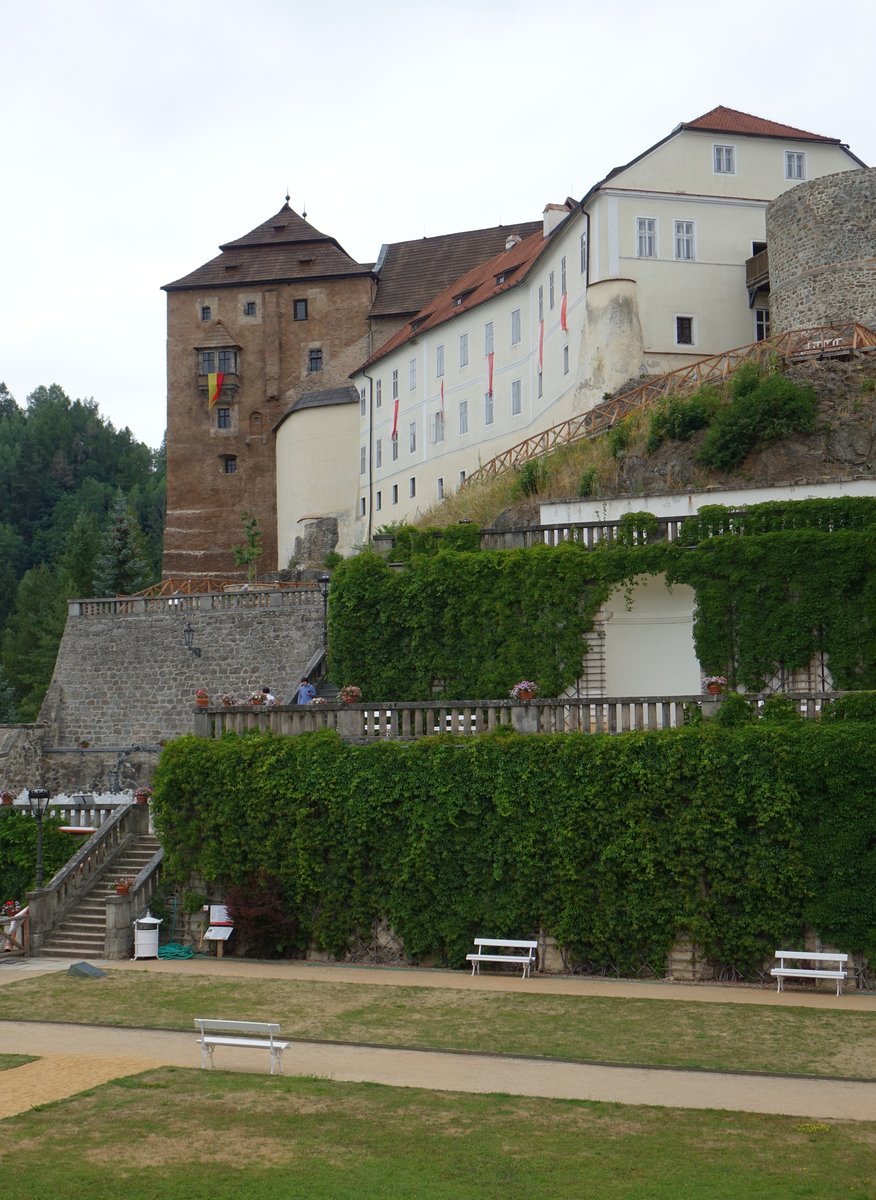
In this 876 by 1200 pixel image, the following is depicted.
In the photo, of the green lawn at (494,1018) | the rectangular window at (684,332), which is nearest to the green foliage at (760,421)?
the rectangular window at (684,332)

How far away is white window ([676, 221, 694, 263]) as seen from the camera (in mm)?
47969

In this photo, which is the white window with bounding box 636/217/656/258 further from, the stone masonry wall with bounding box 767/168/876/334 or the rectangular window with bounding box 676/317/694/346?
the stone masonry wall with bounding box 767/168/876/334

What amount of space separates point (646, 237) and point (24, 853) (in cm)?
3006

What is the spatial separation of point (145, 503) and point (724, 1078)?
100720 mm

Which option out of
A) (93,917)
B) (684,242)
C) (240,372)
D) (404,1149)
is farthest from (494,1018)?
(240,372)

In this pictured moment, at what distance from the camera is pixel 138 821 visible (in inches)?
1082

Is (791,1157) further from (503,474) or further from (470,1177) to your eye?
(503,474)

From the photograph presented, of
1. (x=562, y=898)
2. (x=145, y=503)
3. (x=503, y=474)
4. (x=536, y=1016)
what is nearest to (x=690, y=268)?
(x=503, y=474)

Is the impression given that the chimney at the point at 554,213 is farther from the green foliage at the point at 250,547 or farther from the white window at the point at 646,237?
the green foliage at the point at 250,547

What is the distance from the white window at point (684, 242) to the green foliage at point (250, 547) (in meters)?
27.4

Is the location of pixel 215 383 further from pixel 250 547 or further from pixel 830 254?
pixel 830 254

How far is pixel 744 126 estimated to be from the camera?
49906 millimetres

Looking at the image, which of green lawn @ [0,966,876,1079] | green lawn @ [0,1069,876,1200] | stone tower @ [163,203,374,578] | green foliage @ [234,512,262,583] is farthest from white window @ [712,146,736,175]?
green lawn @ [0,1069,876,1200]

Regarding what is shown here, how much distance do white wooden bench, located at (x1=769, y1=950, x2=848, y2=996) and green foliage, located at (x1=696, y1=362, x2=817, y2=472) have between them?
17.8 meters
